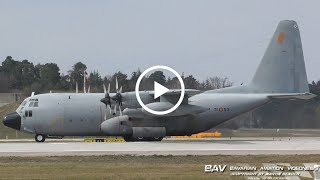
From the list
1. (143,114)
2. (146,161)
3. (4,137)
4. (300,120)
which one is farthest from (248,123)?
→ (146,161)

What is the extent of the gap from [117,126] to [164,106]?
3.76 meters

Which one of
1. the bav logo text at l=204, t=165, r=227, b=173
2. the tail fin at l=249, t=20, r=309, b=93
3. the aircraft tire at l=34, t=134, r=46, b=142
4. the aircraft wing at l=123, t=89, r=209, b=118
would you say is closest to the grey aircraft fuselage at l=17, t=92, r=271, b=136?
the aircraft tire at l=34, t=134, r=46, b=142

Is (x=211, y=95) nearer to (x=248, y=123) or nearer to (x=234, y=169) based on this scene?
(x=248, y=123)

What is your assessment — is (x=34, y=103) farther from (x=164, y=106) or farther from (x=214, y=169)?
(x=214, y=169)

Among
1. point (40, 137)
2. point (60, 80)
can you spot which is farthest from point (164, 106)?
point (60, 80)

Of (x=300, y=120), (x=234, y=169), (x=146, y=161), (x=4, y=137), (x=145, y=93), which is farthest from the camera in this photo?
(x=4, y=137)

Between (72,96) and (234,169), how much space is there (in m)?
25.9

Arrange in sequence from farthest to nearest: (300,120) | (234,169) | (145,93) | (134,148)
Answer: (300,120), (145,93), (134,148), (234,169)

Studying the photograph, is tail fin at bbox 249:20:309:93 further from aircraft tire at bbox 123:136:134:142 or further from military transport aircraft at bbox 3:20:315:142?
aircraft tire at bbox 123:136:134:142

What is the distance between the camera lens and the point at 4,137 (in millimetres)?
64062

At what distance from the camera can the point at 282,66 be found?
4962 centimetres

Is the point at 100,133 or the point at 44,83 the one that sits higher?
the point at 44,83

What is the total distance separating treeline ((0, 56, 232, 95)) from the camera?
57.7m

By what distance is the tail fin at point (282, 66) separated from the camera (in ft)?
162
